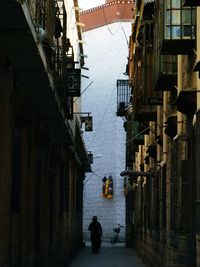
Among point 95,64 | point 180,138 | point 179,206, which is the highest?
point 95,64

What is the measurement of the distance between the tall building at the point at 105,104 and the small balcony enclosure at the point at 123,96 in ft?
26.6

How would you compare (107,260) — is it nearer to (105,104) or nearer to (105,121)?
(105,121)

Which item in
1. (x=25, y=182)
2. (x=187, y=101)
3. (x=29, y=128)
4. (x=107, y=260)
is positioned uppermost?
(x=187, y=101)

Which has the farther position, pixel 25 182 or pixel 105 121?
pixel 105 121

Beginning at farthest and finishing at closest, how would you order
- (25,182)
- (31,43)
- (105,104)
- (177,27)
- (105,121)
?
(105,104), (105,121), (25,182), (177,27), (31,43)

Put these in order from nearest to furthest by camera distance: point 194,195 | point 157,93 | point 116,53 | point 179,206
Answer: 1. point 194,195
2. point 179,206
3. point 157,93
4. point 116,53

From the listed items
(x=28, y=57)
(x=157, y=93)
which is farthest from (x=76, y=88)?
(x=28, y=57)

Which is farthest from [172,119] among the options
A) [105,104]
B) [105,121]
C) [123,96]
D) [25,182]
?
[105,104]

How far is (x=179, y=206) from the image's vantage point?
1205 cm

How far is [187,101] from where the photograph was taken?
11.8 m

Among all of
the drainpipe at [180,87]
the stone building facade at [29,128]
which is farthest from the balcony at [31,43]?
the drainpipe at [180,87]

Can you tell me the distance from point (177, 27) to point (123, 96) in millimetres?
23610

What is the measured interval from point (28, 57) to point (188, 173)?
3207 millimetres

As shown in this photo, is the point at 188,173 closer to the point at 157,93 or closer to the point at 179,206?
the point at 179,206
